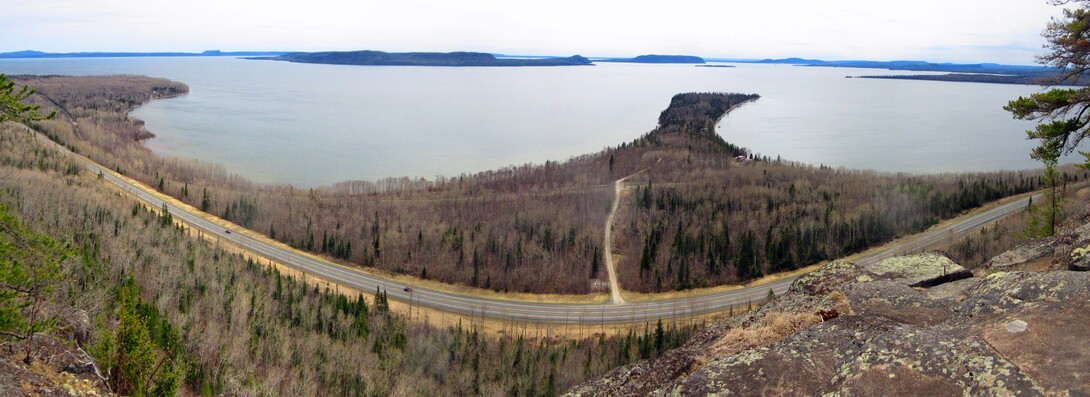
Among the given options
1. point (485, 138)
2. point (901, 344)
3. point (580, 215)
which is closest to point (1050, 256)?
point (901, 344)

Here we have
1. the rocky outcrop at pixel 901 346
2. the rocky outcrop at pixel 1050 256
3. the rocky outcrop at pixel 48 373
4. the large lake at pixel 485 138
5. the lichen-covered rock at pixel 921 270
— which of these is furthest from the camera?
the large lake at pixel 485 138

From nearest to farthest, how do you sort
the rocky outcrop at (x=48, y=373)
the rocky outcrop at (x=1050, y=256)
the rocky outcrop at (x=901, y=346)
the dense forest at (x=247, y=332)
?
the rocky outcrop at (x=901, y=346) → the rocky outcrop at (x=1050, y=256) → the rocky outcrop at (x=48, y=373) → the dense forest at (x=247, y=332)

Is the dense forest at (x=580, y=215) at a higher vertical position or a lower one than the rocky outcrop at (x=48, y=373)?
lower

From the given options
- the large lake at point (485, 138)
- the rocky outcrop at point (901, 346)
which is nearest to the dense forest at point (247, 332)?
the rocky outcrop at point (901, 346)

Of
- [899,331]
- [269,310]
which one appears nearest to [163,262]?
[269,310]

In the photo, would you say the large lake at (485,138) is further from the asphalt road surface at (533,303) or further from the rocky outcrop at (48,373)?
the rocky outcrop at (48,373)

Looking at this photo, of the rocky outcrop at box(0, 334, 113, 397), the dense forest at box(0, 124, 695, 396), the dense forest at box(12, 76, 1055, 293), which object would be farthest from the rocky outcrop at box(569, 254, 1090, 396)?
the dense forest at box(12, 76, 1055, 293)

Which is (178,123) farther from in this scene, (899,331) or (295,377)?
(899,331)
